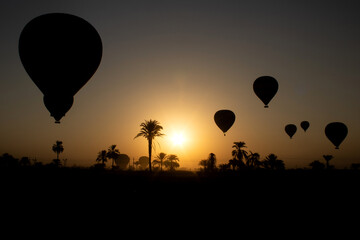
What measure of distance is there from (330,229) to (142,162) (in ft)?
572

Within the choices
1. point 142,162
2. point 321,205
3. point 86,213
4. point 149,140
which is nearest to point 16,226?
point 86,213

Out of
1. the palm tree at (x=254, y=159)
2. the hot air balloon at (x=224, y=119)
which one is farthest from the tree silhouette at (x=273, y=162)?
the hot air balloon at (x=224, y=119)

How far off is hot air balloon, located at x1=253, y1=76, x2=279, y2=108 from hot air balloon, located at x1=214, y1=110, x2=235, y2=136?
716 centimetres

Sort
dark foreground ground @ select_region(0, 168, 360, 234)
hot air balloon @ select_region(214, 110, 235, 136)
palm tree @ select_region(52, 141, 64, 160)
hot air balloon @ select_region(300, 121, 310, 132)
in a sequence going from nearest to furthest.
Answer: dark foreground ground @ select_region(0, 168, 360, 234) → hot air balloon @ select_region(214, 110, 235, 136) → hot air balloon @ select_region(300, 121, 310, 132) → palm tree @ select_region(52, 141, 64, 160)

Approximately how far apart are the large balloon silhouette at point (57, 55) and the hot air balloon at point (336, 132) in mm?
43886

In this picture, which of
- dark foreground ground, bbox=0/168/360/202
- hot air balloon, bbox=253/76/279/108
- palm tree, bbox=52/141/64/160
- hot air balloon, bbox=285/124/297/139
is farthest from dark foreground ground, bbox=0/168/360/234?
palm tree, bbox=52/141/64/160

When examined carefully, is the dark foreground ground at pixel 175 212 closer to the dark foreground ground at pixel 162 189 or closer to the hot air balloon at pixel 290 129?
the dark foreground ground at pixel 162 189

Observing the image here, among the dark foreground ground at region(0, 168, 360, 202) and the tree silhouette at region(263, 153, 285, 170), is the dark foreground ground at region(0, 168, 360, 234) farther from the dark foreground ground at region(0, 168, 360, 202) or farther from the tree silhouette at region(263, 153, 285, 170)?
the tree silhouette at region(263, 153, 285, 170)

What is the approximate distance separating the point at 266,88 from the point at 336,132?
21.5 metres

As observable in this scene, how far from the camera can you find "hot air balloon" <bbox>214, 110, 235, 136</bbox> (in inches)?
1591

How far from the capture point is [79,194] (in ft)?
53.4

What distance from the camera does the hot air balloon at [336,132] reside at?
4638cm

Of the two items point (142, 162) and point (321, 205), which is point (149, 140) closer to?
point (321, 205)

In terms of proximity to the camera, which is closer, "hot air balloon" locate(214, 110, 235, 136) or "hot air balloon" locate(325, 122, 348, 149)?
"hot air balloon" locate(214, 110, 235, 136)
